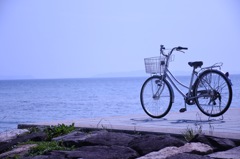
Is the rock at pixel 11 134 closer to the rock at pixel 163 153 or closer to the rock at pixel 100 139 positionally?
the rock at pixel 100 139

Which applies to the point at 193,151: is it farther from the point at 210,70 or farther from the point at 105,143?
the point at 210,70

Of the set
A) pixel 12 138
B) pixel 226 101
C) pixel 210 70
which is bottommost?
pixel 12 138

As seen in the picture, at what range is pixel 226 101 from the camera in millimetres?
6949

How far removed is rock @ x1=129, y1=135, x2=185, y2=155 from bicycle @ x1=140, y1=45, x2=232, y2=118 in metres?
1.95

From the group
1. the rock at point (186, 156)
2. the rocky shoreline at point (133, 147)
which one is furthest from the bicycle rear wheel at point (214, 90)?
the rock at point (186, 156)

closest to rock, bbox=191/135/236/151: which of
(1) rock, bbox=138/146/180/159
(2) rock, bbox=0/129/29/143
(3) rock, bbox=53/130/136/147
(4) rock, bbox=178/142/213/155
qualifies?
(4) rock, bbox=178/142/213/155

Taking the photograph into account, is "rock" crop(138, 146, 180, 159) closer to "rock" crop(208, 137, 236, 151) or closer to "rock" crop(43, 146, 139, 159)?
"rock" crop(43, 146, 139, 159)

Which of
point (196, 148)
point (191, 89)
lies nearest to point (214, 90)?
point (191, 89)

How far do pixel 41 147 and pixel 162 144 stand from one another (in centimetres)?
148

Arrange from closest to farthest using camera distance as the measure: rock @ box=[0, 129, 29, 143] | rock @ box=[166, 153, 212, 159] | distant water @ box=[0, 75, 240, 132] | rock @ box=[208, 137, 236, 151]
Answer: rock @ box=[166, 153, 212, 159] → rock @ box=[208, 137, 236, 151] → rock @ box=[0, 129, 29, 143] → distant water @ box=[0, 75, 240, 132]

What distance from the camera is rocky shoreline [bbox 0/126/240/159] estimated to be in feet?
14.4

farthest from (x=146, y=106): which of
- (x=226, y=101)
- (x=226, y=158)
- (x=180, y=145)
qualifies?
(x=226, y=158)

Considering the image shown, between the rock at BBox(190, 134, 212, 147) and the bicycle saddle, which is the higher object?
the bicycle saddle

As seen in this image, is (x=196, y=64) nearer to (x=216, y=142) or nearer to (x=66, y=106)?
(x=216, y=142)
